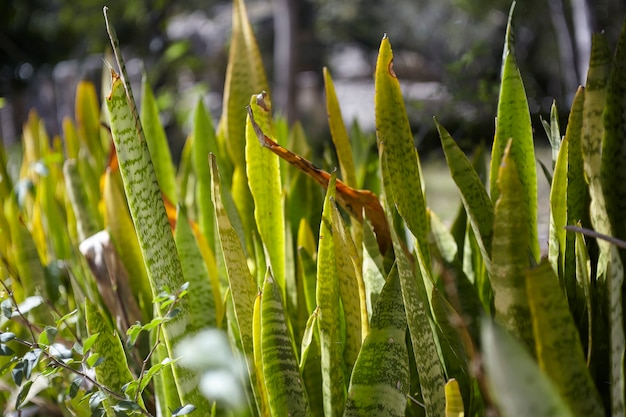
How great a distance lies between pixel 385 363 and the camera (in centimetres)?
52

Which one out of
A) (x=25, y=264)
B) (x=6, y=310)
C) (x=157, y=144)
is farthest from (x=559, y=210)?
(x=25, y=264)

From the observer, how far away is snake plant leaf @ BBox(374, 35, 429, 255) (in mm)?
574

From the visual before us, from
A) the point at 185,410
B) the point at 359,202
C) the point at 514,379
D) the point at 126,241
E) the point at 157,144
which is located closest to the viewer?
the point at 514,379

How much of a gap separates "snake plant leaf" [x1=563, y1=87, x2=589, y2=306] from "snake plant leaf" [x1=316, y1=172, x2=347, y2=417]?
0.67ft

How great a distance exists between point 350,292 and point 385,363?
0.09 m

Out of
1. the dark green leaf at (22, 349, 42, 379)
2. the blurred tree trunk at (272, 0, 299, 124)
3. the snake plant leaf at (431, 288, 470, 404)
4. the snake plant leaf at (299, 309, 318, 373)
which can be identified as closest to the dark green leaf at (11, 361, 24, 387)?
the dark green leaf at (22, 349, 42, 379)

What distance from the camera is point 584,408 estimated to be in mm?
418

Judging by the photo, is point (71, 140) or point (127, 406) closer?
point (127, 406)

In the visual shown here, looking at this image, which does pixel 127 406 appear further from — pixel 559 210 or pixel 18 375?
pixel 559 210

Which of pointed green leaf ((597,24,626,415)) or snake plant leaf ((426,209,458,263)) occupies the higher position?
pointed green leaf ((597,24,626,415))

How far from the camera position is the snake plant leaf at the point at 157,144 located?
0.99 m

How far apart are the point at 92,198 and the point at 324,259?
0.67m

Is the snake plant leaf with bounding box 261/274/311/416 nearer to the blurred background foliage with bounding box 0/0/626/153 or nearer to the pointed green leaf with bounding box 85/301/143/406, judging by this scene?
the pointed green leaf with bounding box 85/301/143/406

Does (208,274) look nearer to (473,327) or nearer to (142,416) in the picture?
(142,416)
